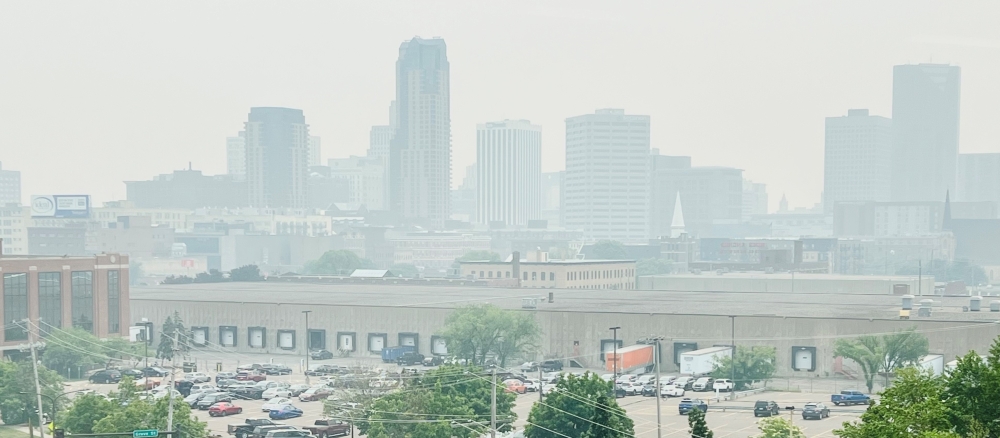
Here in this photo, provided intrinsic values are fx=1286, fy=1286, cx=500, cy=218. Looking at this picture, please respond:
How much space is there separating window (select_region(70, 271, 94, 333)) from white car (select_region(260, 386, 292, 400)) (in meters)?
21.2

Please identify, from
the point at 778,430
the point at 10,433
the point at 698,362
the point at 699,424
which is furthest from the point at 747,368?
the point at 699,424

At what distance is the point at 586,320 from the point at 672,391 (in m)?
15.8

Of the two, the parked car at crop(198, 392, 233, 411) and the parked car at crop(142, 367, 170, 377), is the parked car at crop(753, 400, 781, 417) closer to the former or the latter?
the parked car at crop(198, 392, 233, 411)

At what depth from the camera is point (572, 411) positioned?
43531mm

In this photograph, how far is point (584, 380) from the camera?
146 feet

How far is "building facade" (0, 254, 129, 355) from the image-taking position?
76125 millimetres

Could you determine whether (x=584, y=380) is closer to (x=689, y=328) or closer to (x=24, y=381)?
(x=24, y=381)

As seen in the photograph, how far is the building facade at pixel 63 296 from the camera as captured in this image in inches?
2997

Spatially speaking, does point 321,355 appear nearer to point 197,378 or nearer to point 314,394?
point 197,378

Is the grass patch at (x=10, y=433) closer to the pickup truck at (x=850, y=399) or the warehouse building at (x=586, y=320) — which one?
the warehouse building at (x=586, y=320)

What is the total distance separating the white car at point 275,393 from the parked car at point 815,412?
2533 cm

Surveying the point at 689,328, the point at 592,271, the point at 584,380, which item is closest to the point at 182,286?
the point at 592,271

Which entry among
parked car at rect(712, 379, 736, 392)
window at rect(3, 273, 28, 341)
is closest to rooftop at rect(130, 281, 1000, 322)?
parked car at rect(712, 379, 736, 392)

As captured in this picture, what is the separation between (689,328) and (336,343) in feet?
83.1
